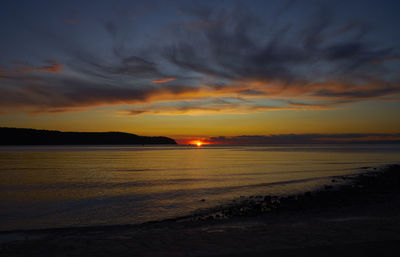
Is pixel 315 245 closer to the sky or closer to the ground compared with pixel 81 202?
closer to the sky

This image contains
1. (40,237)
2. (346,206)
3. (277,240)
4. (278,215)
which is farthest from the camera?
(346,206)

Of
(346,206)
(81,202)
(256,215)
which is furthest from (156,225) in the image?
(346,206)

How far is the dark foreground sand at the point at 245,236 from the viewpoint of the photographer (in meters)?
8.12

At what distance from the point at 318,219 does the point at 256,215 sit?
119 inches

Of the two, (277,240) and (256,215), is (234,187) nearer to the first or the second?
(256,215)

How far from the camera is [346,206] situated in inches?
648

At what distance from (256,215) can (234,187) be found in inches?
421

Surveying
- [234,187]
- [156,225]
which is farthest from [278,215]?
[234,187]

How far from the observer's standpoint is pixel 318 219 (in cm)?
1298

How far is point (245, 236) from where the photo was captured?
993 centimetres

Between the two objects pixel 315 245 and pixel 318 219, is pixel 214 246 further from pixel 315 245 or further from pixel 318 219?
pixel 318 219

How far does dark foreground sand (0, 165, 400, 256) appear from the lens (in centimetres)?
812

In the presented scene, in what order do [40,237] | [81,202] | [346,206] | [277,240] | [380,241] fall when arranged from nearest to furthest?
[380,241] < [277,240] < [40,237] < [346,206] < [81,202]

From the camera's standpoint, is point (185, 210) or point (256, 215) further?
point (185, 210)
